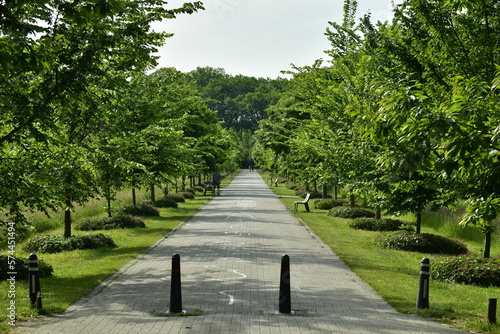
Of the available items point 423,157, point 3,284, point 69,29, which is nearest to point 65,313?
point 3,284

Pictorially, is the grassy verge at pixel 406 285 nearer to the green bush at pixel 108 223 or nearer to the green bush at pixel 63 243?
the green bush at pixel 63 243

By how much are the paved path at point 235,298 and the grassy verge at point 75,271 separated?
0.30 m

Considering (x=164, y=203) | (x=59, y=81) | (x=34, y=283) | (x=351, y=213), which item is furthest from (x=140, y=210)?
(x=34, y=283)

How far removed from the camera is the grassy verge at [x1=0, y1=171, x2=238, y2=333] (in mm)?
8672

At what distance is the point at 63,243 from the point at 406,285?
9468 mm

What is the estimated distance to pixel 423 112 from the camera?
5594 millimetres

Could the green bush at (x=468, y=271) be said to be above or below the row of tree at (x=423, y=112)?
below

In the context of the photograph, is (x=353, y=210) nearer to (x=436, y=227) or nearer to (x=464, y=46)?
(x=436, y=227)

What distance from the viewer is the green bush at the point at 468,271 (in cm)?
1127

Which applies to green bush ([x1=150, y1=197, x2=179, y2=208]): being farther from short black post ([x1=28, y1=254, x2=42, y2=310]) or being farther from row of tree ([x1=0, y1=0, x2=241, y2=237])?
short black post ([x1=28, y1=254, x2=42, y2=310])

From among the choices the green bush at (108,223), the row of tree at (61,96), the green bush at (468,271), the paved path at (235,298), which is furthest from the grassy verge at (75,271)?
the green bush at (468,271)

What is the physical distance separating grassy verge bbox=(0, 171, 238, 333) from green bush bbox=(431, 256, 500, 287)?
7.21 meters

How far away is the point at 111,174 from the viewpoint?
48.5 ft

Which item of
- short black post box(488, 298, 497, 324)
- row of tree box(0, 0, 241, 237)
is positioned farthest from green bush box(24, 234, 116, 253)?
short black post box(488, 298, 497, 324)
